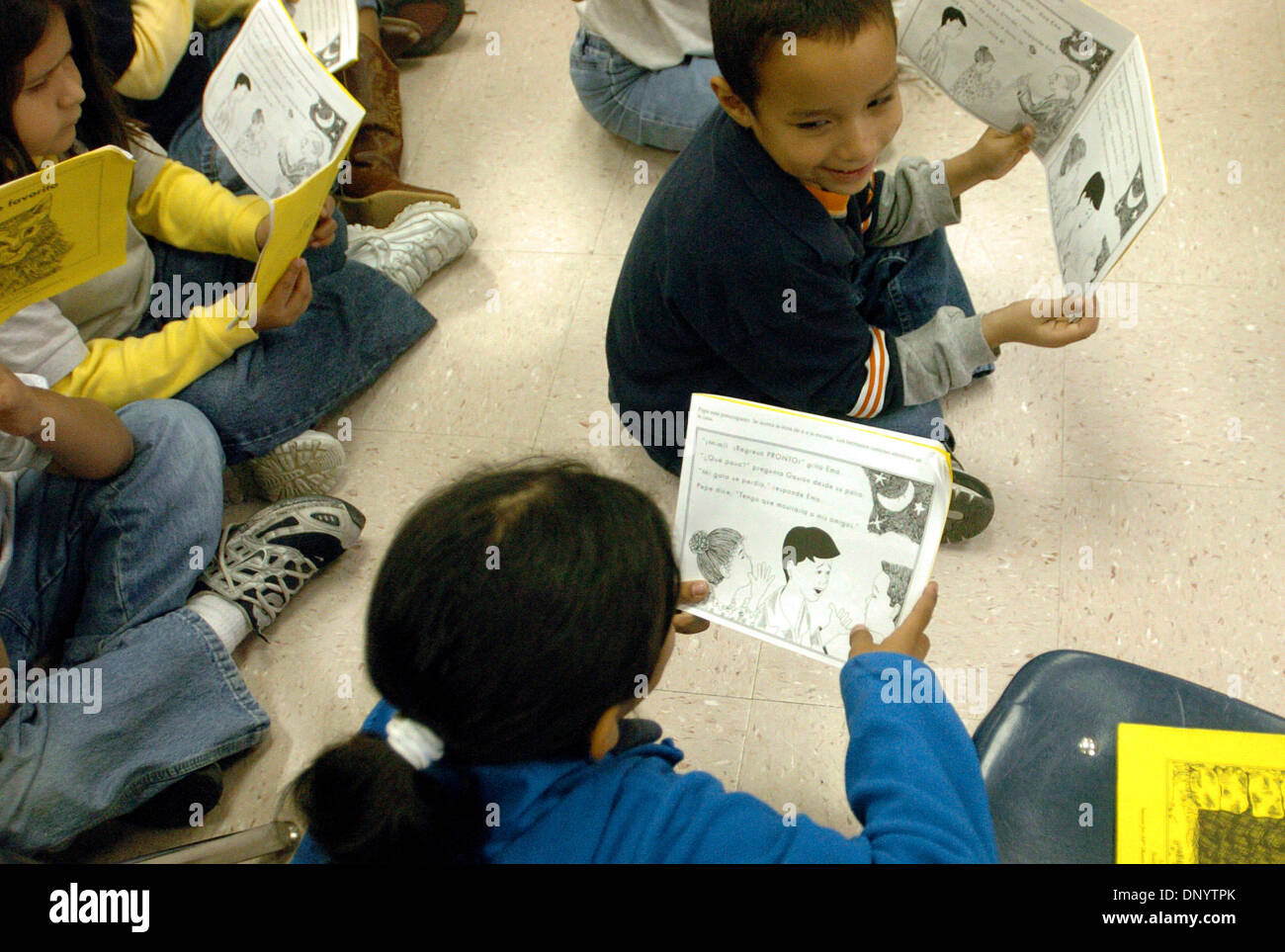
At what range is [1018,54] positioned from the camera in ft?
3.63

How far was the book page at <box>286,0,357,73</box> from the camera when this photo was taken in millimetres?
1379

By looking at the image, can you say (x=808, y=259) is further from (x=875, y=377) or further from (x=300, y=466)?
(x=300, y=466)

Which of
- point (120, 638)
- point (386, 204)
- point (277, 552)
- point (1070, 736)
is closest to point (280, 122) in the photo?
point (386, 204)

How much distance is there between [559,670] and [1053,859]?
15.5 inches

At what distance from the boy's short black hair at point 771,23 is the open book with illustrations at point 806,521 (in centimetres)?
31

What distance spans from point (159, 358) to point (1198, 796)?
1247mm

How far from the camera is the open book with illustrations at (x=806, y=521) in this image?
0.97 metres

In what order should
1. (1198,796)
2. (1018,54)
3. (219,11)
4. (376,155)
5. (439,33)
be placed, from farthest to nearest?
(439,33) < (376,155) < (219,11) < (1018,54) < (1198,796)

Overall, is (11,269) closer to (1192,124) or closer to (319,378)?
(319,378)

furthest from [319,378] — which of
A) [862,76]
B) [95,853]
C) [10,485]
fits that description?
[862,76]

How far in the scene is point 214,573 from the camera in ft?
4.35

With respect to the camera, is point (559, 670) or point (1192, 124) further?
→ point (1192, 124)
